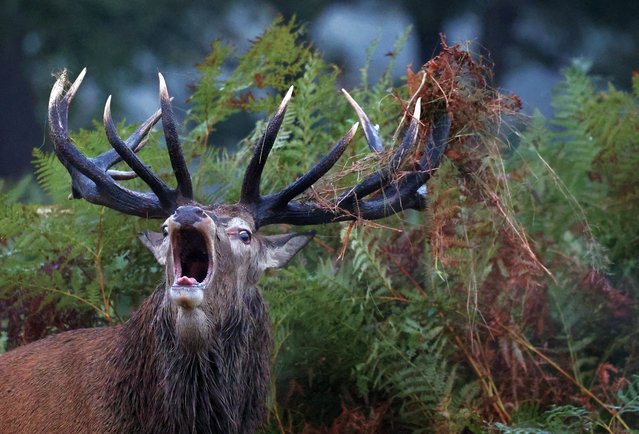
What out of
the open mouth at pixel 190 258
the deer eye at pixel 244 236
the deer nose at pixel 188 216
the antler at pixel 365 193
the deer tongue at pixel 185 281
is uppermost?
the antler at pixel 365 193

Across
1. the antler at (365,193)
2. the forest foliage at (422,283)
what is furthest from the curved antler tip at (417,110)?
the forest foliage at (422,283)

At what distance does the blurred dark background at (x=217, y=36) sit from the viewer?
1366cm

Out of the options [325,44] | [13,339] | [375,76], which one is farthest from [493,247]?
[325,44]

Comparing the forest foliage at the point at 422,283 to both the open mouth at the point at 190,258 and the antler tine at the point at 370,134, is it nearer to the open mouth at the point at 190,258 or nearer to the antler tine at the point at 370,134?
the antler tine at the point at 370,134

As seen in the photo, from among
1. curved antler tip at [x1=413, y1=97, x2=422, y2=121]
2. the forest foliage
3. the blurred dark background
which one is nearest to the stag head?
curved antler tip at [x1=413, y1=97, x2=422, y2=121]

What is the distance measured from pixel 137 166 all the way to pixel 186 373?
2.97 ft

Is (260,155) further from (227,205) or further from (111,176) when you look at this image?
(111,176)

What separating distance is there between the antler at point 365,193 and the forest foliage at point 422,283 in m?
Answer: 0.08

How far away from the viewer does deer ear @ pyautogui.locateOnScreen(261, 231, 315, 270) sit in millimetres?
5688

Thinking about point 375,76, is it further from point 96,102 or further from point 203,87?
point 203,87

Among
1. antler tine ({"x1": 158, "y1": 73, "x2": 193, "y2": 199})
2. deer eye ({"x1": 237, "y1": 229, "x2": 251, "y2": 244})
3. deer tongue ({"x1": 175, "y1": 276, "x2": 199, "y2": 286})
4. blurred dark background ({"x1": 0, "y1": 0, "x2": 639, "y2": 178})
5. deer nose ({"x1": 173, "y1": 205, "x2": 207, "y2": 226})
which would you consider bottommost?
deer tongue ({"x1": 175, "y1": 276, "x2": 199, "y2": 286})

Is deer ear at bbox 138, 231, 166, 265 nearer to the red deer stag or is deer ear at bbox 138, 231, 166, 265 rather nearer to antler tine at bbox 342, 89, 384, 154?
the red deer stag

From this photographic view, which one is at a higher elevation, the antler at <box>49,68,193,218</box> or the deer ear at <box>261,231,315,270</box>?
the antler at <box>49,68,193,218</box>

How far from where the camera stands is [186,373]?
5227mm
